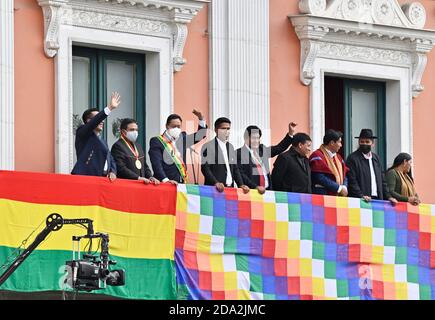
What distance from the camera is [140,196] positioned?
26375 millimetres

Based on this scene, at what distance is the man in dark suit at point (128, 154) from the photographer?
2686 centimetres

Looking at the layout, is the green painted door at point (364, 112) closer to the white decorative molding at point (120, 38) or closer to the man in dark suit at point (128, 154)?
the white decorative molding at point (120, 38)

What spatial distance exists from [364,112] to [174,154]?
221 inches

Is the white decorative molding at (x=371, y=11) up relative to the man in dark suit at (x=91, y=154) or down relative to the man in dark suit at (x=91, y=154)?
up

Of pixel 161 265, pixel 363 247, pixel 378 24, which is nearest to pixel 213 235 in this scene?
pixel 161 265

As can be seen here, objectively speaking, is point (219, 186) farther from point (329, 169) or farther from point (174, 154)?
point (329, 169)

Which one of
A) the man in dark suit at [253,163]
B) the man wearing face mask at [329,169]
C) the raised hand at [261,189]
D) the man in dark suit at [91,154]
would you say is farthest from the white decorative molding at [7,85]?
the man wearing face mask at [329,169]

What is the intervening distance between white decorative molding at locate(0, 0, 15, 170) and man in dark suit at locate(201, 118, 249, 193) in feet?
9.32

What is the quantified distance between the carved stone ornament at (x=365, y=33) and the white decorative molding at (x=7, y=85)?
557cm

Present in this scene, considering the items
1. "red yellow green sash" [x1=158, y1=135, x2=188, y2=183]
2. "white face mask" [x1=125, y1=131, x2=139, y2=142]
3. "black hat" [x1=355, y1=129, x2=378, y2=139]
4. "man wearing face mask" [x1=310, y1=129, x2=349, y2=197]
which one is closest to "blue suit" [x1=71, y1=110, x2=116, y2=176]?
"white face mask" [x1=125, y1=131, x2=139, y2=142]

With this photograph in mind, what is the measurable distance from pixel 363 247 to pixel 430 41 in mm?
4813

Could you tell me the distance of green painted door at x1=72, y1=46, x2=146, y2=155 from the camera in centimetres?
2814

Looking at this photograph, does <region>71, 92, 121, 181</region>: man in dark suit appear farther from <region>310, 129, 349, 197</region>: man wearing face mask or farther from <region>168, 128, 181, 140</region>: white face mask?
<region>310, 129, 349, 197</region>: man wearing face mask
